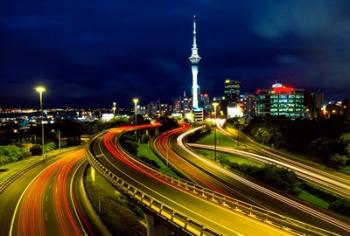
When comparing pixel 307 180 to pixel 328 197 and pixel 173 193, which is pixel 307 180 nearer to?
pixel 328 197

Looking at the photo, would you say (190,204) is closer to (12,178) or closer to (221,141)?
(12,178)

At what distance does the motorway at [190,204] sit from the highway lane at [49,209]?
732cm

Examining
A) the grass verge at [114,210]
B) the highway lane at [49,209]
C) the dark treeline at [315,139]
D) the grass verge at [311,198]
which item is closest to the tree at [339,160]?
the dark treeline at [315,139]

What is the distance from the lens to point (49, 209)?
157 ft

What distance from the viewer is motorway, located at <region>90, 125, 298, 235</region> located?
2941cm

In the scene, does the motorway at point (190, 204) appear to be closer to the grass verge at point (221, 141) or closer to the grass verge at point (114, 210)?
the grass verge at point (114, 210)

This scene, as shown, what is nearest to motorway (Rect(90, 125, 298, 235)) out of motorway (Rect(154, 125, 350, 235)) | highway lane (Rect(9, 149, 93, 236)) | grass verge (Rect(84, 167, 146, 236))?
grass verge (Rect(84, 167, 146, 236))

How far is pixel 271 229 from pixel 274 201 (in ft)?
72.6

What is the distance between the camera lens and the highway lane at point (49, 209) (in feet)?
135

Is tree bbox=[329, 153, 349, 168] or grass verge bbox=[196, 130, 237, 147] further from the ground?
tree bbox=[329, 153, 349, 168]

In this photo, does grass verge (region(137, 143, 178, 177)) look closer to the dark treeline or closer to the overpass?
the overpass

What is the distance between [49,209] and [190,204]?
19243mm

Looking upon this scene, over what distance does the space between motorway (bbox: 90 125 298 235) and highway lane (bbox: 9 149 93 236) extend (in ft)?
24.0

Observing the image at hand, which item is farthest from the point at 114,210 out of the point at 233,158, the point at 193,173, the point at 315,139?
the point at 315,139
